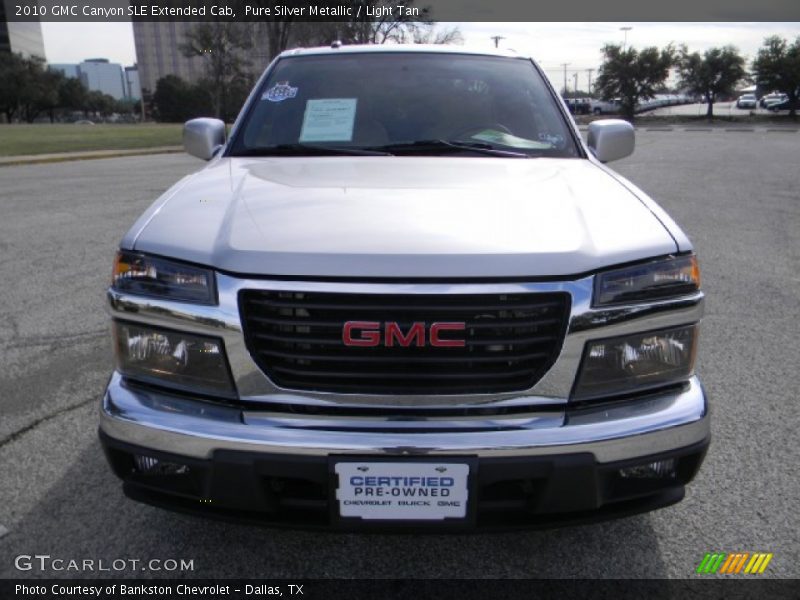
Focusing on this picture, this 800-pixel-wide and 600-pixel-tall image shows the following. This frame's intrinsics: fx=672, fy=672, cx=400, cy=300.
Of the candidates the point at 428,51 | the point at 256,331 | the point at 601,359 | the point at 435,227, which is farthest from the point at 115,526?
the point at 428,51

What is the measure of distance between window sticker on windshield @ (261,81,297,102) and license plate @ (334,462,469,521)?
2070mm

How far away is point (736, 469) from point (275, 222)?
2051 mm

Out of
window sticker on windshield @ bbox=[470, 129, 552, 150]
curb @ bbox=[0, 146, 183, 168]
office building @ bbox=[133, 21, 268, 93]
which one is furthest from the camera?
office building @ bbox=[133, 21, 268, 93]

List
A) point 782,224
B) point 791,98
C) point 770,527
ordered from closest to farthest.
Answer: point 770,527
point 782,224
point 791,98

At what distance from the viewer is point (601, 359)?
1872mm

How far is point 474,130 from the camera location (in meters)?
3.04

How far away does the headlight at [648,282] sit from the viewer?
1.85 meters

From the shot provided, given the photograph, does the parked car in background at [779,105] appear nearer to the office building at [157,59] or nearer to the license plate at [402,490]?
the license plate at [402,490]

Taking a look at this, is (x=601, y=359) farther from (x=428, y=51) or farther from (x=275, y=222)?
(x=428, y=51)

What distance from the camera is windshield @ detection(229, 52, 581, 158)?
2.94 metres

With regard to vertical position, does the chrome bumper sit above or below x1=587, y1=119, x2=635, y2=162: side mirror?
below

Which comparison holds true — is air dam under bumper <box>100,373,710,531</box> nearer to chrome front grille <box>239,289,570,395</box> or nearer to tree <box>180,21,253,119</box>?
chrome front grille <box>239,289,570,395</box>

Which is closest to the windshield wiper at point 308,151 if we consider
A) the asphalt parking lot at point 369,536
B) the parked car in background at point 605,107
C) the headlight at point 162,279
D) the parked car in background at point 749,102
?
the headlight at point 162,279

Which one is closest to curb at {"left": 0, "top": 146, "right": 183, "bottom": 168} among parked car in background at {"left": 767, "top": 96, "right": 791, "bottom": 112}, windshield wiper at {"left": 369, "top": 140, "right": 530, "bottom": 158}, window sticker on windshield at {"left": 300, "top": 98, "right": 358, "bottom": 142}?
window sticker on windshield at {"left": 300, "top": 98, "right": 358, "bottom": 142}
